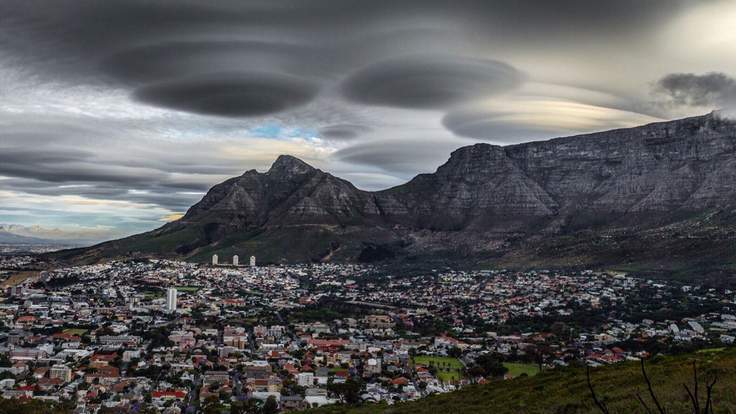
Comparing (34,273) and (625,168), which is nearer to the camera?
(34,273)

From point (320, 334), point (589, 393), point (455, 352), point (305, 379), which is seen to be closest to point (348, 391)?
point (305, 379)

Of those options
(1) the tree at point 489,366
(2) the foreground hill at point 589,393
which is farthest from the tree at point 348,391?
(1) the tree at point 489,366

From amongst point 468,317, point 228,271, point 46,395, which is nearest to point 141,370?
point 46,395

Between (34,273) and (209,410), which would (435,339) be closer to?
(209,410)

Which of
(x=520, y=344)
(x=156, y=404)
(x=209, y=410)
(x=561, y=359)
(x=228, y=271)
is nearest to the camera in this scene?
(x=209, y=410)

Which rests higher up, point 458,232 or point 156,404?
point 458,232

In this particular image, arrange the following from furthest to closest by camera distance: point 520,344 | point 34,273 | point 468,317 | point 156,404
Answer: point 34,273 < point 468,317 < point 520,344 < point 156,404

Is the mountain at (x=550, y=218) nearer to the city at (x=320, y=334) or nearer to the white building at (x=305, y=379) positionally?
the city at (x=320, y=334)
